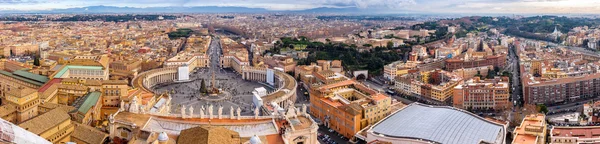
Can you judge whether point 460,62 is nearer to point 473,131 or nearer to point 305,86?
point 305,86

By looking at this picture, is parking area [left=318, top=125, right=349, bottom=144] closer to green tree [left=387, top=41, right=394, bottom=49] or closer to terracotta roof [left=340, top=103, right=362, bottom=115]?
terracotta roof [left=340, top=103, right=362, bottom=115]

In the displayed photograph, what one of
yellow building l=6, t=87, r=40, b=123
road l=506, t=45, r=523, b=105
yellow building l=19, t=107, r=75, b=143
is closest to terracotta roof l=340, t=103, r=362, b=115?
yellow building l=19, t=107, r=75, b=143

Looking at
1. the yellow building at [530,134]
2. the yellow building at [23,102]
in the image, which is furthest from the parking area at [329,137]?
the yellow building at [23,102]

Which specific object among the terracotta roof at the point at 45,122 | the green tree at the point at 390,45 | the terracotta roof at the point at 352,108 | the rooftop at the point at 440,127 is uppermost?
the green tree at the point at 390,45

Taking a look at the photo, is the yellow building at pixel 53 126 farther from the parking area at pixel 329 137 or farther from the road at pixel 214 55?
the road at pixel 214 55

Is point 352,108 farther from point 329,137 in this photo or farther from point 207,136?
point 207,136

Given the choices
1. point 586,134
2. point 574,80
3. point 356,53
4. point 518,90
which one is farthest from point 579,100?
point 356,53

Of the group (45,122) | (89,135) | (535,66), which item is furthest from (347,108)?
(535,66)
